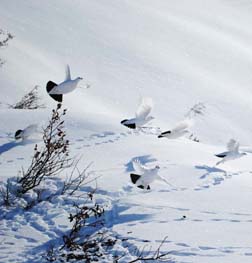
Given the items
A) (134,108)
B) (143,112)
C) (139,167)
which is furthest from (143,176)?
(134,108)

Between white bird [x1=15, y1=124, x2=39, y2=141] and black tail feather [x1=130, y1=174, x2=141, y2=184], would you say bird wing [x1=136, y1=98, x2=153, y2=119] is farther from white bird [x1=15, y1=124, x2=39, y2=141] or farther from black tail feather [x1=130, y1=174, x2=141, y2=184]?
black tail feather [x1=130, y1=174, x2=141, y2=184]

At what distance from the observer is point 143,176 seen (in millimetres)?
4762

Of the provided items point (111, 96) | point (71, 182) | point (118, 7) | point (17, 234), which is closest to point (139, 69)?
point (111, 96)

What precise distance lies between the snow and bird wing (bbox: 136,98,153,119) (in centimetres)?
44

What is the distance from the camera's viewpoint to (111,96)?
37.5 ft

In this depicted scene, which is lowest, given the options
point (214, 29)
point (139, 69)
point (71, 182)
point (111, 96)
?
point (71, 182)

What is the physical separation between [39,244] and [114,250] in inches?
20.3

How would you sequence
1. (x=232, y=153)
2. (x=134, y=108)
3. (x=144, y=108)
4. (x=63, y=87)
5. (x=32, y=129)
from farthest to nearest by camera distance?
(x=134, y=108)
(x=232, y=153)
(x=144, y=108)
(x=32, y=129)
(x=63, y=87)

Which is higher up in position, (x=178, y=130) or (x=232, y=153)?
(x=178, y=130)

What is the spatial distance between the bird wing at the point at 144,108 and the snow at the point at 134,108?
0.44 m

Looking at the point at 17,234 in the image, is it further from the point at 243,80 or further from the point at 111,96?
the point at 243,80

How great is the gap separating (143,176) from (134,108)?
6203mm

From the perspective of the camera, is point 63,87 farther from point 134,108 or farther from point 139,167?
point 134,108

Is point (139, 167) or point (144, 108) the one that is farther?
point (144, 108)
